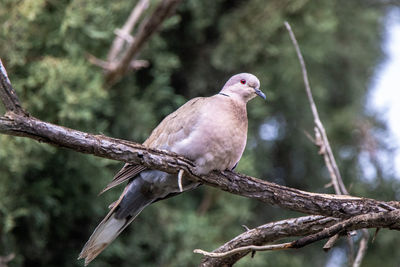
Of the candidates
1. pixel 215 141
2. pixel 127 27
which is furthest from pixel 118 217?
pixel 127 27

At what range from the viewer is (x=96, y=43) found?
16.2 ft

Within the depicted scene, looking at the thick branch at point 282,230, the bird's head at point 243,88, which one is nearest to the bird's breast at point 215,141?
the bird's head at point 243,88

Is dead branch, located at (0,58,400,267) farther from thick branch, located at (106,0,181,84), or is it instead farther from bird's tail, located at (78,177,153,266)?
thick branch, located at (106,0,181,84)

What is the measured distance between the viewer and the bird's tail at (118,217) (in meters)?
3.11

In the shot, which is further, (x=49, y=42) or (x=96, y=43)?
(x=96, y=43)

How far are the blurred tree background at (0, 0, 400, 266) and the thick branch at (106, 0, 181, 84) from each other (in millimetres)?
149

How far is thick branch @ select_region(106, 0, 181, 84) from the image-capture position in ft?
13.5

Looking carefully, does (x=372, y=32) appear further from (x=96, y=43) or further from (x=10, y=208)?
(x=10, y=208)

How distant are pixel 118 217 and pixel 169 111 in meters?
1.98

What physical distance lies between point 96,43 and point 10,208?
162cm

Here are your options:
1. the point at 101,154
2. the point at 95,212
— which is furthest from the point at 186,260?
the point at 101,154

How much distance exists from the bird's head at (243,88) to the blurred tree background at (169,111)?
125cm

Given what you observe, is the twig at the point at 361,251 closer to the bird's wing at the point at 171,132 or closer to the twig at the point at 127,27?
the bird's wing at the point at 171,132

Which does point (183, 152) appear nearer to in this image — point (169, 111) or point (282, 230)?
point (282, 230)
